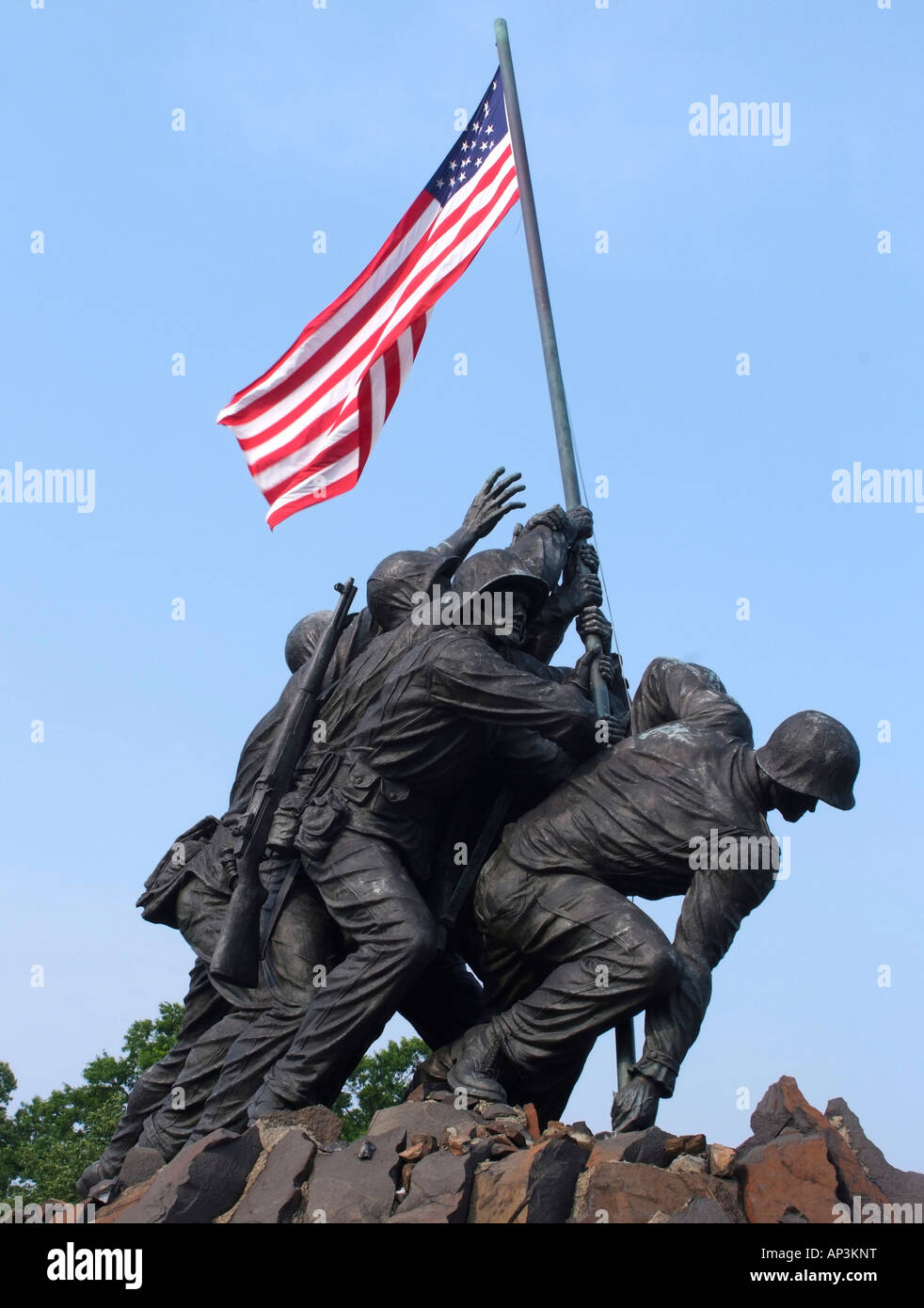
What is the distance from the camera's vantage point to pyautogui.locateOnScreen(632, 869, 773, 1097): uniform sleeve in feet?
26.6

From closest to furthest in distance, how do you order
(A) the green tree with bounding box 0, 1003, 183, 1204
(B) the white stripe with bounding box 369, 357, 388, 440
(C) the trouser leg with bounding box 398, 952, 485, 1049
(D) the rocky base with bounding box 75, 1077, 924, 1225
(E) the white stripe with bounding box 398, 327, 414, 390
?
(D) the rocky base with bounding box 75, 1077, 924, 1225
(C) the trouser leg with bounding box 398, 952, 485, 1049
(B) the white stripe with bounding box 369, 357, 388, 440
(E) the white stripe with bounding box 398, 327, 414, 390
(A) the green tree with bounding box 0, 1003, 183, 1204

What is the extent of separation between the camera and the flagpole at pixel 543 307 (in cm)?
1024

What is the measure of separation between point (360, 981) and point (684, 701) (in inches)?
93.1

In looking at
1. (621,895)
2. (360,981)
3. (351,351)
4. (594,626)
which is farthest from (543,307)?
(360,981)

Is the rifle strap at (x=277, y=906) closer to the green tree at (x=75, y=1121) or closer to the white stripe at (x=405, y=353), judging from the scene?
the white stripe at (x=405, y=353)

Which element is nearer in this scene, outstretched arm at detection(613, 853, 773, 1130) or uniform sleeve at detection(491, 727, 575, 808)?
outstretched arm at detection(613, 853, 773, 1130)

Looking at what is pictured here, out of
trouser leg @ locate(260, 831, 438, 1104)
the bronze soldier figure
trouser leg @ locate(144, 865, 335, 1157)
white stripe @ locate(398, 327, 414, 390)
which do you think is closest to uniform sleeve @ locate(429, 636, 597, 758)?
the bronze soldier figure

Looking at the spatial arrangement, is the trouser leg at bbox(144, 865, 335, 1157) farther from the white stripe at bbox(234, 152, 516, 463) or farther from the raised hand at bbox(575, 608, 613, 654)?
the white stripe at bbox(234, 152, 516, 463)

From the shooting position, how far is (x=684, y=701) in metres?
9.20

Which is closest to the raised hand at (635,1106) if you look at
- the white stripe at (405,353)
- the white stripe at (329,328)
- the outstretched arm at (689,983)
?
the outstretched arm at (689,983)

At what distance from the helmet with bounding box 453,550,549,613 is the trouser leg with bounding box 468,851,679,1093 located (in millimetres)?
1522

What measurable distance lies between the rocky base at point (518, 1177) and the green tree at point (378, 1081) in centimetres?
1582
